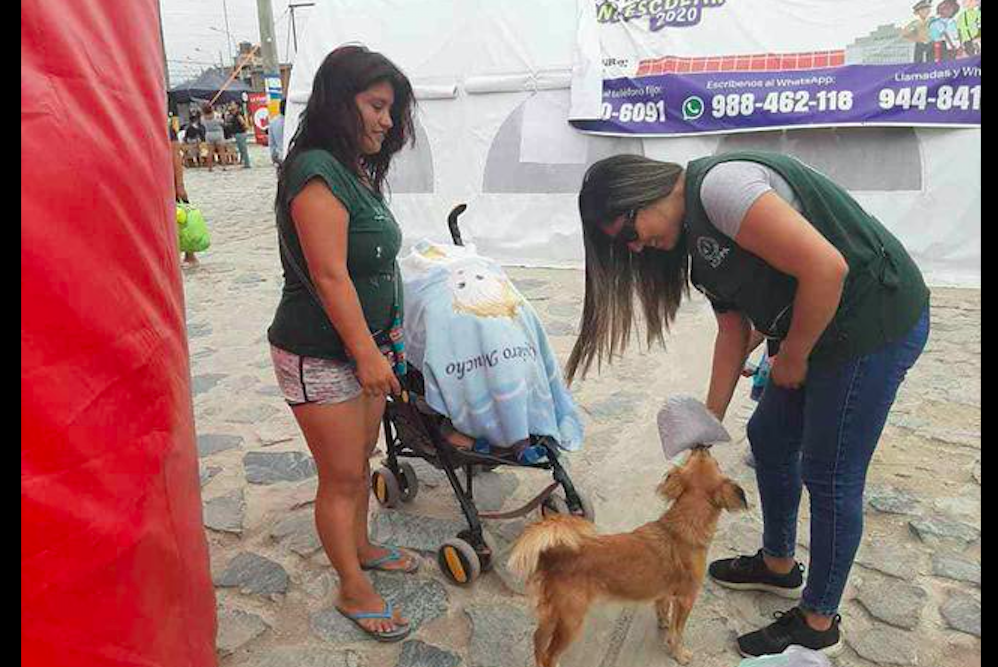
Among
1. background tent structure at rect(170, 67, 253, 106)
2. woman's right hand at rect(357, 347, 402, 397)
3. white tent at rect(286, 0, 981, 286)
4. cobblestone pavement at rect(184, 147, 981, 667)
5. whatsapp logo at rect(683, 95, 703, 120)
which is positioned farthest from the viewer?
background tent structure at rect(170, 67, 253, 106)

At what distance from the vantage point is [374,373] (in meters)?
2.34

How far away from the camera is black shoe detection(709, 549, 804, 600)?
2.93 meters

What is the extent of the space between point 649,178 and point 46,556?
1.73m

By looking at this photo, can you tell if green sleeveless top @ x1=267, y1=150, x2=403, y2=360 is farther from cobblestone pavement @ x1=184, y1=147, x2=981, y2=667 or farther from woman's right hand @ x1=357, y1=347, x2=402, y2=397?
cobblestone pavement @ x1=184, y1=147, x2=981, y2=667

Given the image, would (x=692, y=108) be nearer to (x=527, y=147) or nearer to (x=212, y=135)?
(x=527, y=147)

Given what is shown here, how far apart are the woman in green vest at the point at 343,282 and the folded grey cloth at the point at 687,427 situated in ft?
3.14

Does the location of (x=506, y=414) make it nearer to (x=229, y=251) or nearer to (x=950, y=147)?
(x=950, y=147)

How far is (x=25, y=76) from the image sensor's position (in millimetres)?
1389

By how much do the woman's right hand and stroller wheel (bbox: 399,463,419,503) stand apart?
1.41m

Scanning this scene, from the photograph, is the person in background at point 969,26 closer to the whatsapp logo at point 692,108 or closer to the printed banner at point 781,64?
the printed banner at point 781,64

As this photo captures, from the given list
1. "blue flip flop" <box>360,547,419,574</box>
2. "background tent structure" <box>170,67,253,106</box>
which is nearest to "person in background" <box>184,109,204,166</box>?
"background tent structure" <box>170,67,253,106</box>

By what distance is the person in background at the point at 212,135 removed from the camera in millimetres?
23328

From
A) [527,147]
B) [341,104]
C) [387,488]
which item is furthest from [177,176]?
[341,104]

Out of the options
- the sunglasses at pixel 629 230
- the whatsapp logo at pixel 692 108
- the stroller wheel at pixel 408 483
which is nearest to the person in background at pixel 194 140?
the whatsapp logo at pixel 692 108
